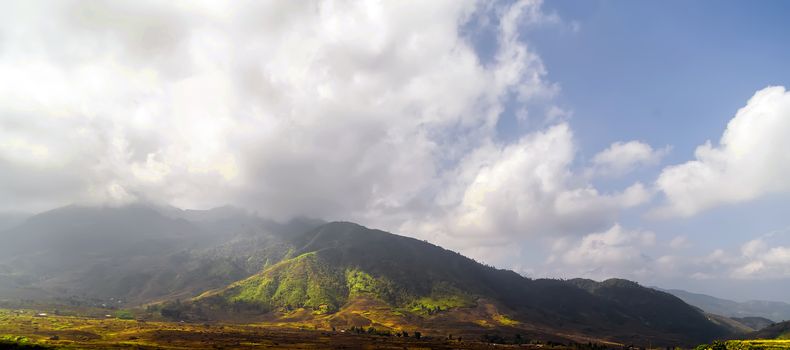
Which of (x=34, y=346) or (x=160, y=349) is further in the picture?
(x=160, y=349)

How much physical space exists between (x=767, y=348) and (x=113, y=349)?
866 feet

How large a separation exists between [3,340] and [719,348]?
286923mm

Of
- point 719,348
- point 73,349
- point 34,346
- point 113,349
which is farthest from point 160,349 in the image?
point 719,348

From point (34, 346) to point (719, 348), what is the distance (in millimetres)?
274914

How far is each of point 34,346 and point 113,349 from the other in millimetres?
28001

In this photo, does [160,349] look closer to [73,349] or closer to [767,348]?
[73,349]

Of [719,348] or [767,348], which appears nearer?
[767,348]

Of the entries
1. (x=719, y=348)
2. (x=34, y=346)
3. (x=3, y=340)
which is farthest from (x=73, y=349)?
(x=719, y=348)

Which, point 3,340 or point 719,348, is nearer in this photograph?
point 3,340

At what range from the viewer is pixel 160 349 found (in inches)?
7869

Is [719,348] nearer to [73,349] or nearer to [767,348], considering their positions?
[767,348]

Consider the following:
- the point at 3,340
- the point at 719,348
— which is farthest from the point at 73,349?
the point at 719,348

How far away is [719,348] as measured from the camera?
7544 inches

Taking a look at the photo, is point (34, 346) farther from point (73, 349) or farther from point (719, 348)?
point (719, 348)
